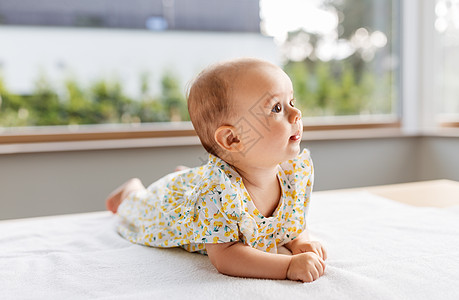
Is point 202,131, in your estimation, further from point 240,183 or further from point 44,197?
point 44,197

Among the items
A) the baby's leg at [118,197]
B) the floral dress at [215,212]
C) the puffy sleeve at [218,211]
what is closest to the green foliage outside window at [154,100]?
the baby's leg at [118,197]

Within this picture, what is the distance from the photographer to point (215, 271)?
2.78 ft

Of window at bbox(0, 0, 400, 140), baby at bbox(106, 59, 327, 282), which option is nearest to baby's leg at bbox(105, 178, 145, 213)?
baby at bbox(106, 59, 327, 282)

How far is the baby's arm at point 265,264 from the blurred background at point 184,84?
1363 mm

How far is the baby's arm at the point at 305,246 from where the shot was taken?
0.88m

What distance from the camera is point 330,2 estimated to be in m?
2.67

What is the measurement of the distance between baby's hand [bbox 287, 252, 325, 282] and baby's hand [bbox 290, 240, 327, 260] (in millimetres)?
92

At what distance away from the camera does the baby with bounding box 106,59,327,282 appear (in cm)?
82

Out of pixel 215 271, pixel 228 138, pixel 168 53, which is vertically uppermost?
pixel 168 53

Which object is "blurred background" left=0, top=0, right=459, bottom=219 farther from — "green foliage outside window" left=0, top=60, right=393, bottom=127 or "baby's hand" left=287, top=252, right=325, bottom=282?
"baby's hand" left=287, top=252, right=325, bottom=282

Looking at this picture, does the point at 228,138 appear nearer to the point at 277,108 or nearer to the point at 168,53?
the point at 277,108

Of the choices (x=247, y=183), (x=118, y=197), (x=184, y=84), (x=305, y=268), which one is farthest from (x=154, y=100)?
(x=305, y=268)

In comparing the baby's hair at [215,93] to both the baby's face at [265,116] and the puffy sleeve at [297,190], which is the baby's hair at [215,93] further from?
the puffy sleeve at [297,190]

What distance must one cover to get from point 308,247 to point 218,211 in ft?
0.68
